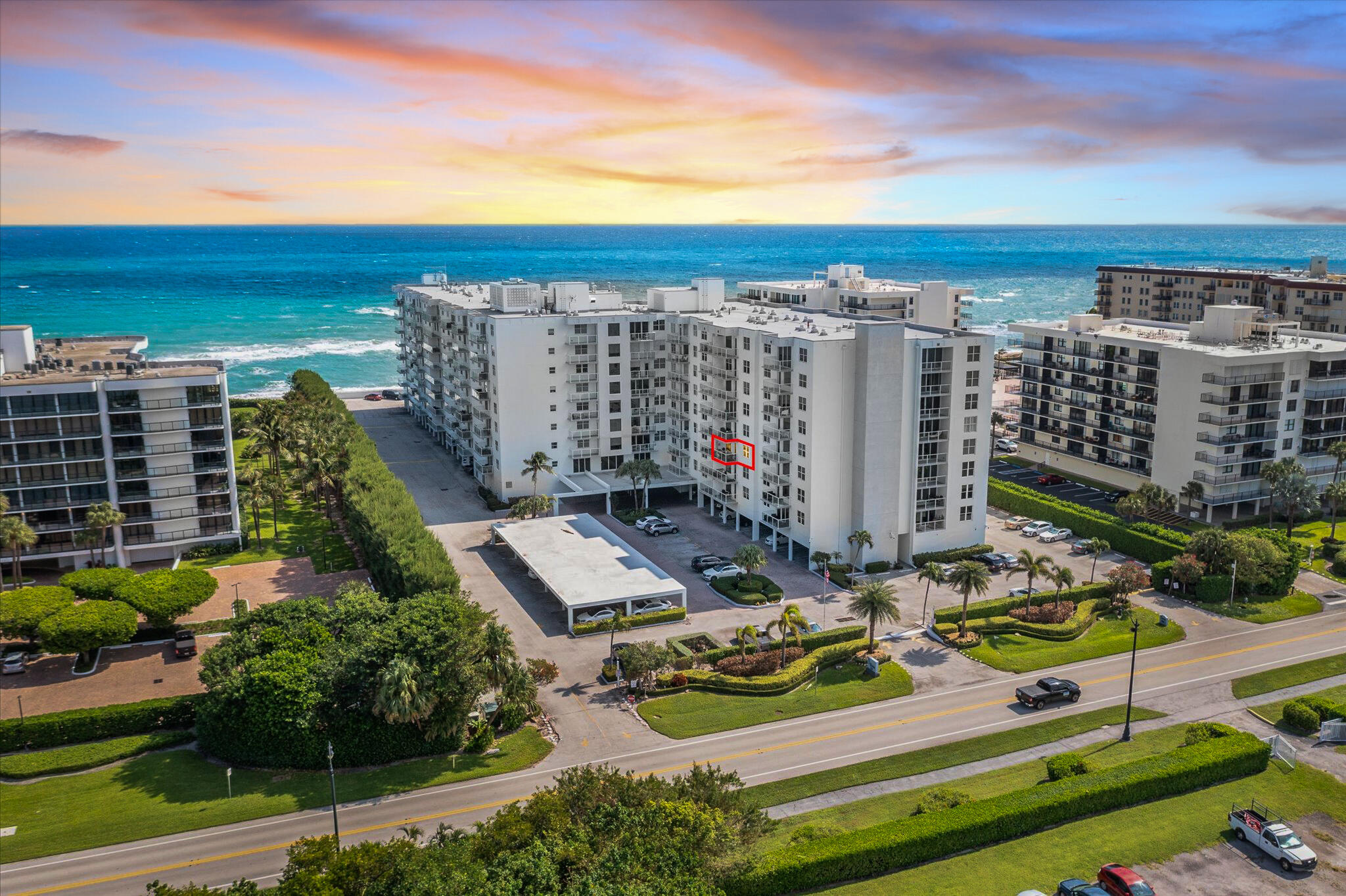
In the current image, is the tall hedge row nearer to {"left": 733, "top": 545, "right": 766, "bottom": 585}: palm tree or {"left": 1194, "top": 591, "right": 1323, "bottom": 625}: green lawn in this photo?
{"left": 733, "top": 545, "right": 766, "bottom": 585}: palm tree

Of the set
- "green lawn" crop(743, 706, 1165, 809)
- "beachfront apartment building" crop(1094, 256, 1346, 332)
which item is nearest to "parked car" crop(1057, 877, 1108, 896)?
"green lawn" crop(743, 706, 1165, 809)

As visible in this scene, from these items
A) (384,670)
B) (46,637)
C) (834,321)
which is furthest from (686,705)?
(834,321)

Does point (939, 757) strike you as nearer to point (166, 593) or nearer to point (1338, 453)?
point (166, 593)

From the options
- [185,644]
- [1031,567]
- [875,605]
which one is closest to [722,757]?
[875,605]

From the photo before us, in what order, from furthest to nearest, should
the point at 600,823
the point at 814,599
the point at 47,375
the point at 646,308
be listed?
1. the point at 646,308
2. the point at 47,375
3. the point at 814,599
4. the point at 600,823

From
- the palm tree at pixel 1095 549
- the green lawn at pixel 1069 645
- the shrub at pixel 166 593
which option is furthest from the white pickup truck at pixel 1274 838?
the shrub at pixel 166 593

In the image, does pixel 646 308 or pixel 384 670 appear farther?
pixel 646 308

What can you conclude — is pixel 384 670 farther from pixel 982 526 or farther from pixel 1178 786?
pixel 982 526
